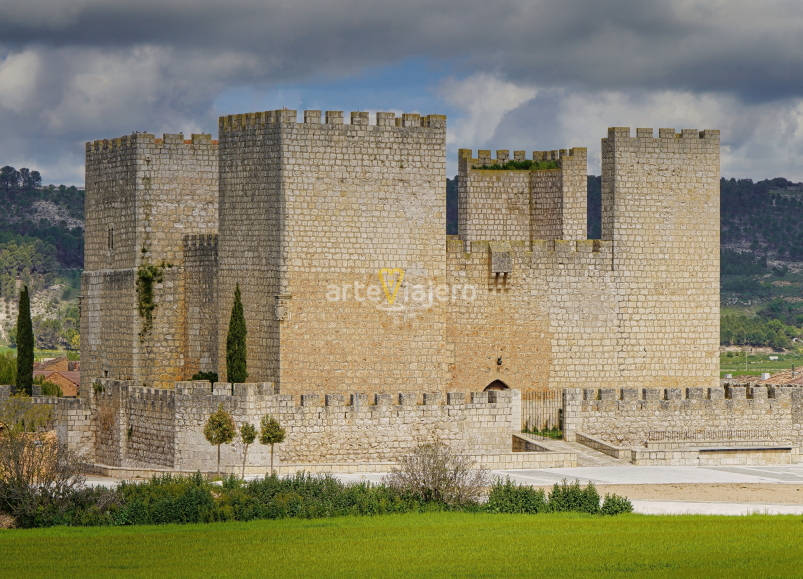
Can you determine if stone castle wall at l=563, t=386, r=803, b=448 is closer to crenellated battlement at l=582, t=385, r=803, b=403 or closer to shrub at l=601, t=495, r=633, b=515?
crenellated battlement at l=582, t=385, r=803, b=403

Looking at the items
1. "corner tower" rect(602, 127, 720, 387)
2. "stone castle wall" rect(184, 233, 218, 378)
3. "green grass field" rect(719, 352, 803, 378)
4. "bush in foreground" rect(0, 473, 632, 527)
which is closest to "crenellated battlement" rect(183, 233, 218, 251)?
"stone castle wall" rect(184, 233, 218, 378)

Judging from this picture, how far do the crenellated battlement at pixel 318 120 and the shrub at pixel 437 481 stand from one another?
9472 millimetres

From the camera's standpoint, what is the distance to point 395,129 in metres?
36.7

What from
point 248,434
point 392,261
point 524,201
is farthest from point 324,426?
point 524,201

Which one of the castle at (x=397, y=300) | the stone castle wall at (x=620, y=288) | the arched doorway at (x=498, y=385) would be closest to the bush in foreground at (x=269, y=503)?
the castle at (x=397, y=300)

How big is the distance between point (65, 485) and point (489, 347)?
42.1 ft

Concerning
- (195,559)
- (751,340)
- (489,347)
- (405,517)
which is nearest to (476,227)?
(489,347)

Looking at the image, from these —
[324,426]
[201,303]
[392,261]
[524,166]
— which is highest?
[524,166]

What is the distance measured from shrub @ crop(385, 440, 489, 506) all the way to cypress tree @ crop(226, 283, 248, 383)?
6.49 meters

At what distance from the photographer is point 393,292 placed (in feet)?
120

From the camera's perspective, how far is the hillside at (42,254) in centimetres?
12050

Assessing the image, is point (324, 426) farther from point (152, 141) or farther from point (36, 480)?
point (152, 141)

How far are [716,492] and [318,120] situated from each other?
12.7 m

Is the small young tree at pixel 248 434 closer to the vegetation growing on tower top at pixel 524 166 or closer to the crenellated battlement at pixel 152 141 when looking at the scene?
the crenellated battlement at pixel 152 141
